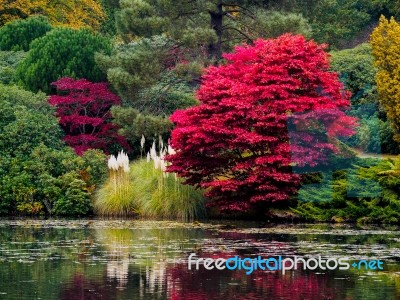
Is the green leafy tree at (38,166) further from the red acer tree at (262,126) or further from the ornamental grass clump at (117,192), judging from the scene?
the red acer tree at (262,126)

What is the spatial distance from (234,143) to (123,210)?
346 cm

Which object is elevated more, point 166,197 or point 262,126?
point 262,126

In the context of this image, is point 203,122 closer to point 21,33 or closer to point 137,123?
point 137,123

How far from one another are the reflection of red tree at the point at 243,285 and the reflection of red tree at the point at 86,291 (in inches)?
32.0

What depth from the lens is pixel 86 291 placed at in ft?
45.3

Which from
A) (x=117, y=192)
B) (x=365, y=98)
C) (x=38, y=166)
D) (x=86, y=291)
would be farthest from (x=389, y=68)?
(x=86, y=291)

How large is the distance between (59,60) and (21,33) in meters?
5.27

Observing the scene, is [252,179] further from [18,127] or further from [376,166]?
[18,127]

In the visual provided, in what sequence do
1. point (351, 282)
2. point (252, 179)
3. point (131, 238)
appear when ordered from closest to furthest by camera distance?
point (351, 282)
point (131, 238)
point (252, 179)

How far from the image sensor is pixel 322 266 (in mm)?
16234

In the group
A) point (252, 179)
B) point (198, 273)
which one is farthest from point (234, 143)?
point (198, 273)

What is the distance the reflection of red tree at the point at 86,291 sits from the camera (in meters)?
13.3

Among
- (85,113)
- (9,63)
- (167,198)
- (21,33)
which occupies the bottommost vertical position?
(167,198)

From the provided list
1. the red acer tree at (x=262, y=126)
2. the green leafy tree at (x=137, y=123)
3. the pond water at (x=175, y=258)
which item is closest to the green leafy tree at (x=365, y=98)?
the red acer tree at (x=262, y=126)
